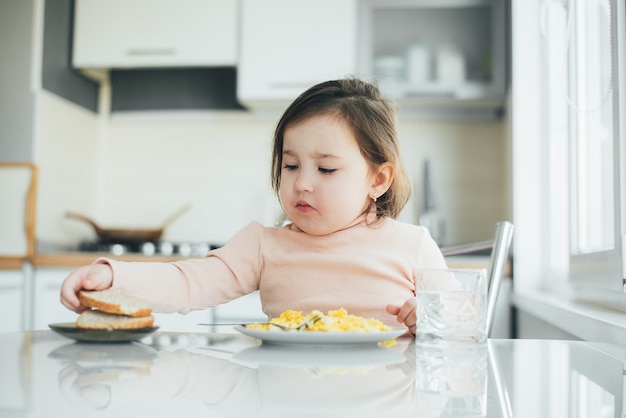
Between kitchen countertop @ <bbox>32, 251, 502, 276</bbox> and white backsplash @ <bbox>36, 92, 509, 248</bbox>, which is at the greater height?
white backsplash @ <bbox>36, 92, 509, 248</bbox>

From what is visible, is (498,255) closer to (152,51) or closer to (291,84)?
(291,84)

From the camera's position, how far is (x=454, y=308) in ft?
2.61

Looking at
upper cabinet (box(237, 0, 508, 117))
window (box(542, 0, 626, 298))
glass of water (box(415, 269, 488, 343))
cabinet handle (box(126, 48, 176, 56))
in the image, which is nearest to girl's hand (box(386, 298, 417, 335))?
glass of water (box(415, 269, 488, 343))

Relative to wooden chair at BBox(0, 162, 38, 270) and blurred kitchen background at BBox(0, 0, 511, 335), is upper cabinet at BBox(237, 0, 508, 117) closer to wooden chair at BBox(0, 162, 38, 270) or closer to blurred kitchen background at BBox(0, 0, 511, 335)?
blurred kitchen background at BBox(0, 0, 511, 335)

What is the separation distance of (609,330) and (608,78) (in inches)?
27.4

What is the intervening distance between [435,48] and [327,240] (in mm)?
1909

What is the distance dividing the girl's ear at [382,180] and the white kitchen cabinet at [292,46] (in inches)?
63.4

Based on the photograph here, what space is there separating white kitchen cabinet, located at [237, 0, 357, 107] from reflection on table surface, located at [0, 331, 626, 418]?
2.17 meters

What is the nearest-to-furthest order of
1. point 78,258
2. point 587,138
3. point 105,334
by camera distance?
point 105,334, point 587,138, point 78,258

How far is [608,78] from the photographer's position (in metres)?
1.55

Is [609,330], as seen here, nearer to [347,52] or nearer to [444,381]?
[444,381]

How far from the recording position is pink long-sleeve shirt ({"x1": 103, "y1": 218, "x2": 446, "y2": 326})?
3.70 feet

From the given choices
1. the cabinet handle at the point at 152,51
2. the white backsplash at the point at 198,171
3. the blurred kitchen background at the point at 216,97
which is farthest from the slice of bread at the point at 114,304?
the cabinet handle at the point at 152,51

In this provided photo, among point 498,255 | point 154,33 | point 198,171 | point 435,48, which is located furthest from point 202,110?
point 498,255
